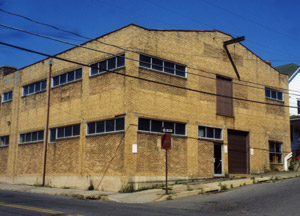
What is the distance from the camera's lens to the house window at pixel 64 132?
2594 cm

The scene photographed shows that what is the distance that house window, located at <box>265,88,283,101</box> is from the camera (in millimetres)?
30953

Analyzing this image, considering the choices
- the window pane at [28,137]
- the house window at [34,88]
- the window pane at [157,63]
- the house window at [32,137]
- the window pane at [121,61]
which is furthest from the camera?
the window pane at [28,137]

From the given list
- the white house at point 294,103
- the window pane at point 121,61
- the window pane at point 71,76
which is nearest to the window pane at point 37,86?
the window pane at point 71,76

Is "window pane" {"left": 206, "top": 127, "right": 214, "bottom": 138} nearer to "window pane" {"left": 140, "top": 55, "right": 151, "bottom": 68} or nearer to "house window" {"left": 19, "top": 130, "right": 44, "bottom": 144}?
"window pane" {"left": 140, "top": 55, "right": 151, "bottom": 68}

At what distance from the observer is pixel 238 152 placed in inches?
1096

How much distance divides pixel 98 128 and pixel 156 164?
4.42 m

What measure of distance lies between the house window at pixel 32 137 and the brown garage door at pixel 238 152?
14.2m

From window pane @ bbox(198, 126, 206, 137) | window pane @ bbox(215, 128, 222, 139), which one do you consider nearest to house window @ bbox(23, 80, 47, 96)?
window pane @ bbox(198, 126, 206, 137)

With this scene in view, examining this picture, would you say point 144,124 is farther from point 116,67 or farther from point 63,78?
point 63,78

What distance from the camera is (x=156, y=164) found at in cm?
2253

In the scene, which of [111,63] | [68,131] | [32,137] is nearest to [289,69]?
[111,63]

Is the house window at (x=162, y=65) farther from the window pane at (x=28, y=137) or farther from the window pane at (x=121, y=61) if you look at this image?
the window pane at (x=28, y=137)

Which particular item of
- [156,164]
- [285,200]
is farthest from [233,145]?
[285,200]

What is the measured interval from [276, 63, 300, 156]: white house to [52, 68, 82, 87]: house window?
59.6ft
